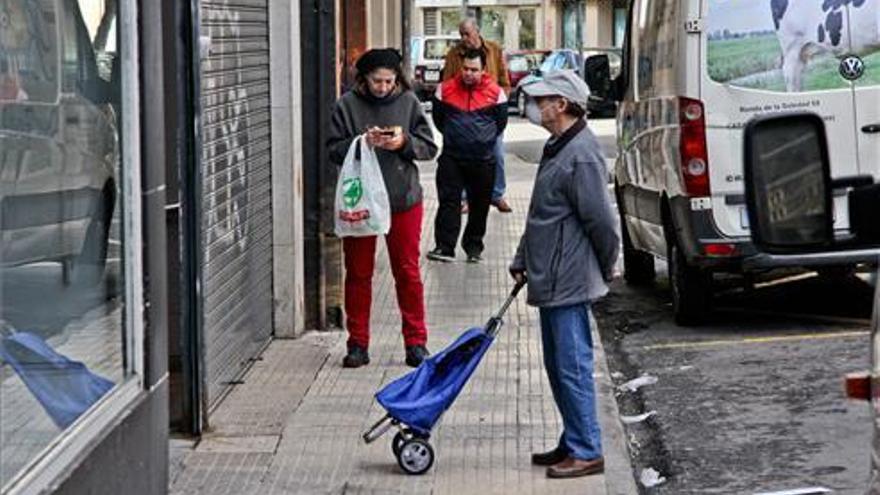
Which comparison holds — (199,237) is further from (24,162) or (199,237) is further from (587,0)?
(587,0)

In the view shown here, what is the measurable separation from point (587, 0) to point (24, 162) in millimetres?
53559

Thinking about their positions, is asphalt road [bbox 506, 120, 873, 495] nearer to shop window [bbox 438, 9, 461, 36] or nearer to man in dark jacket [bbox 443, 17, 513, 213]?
man in dark jacket [bbox 443, 17, 513, 213]

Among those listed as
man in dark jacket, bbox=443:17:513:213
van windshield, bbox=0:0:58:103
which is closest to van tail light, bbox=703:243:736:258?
man in dark jacket, bbox=443:17:513:213

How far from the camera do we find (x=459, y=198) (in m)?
13.8

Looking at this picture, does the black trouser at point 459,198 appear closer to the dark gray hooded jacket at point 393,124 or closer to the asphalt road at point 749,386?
the asphalt road at point 749,386

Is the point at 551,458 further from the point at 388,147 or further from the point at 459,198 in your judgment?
the point at 459,198

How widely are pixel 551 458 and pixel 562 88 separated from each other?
1529 millimetres

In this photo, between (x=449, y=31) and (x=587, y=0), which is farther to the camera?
(x=449, y=31)

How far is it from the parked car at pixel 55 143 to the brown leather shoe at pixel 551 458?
242 centimetres

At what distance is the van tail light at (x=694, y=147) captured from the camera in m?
9.90

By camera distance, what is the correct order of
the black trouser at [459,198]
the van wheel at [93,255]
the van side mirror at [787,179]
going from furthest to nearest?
the black trouser at [459,198]
the van wheel at [93,255]
the van side mirror at [787,179]

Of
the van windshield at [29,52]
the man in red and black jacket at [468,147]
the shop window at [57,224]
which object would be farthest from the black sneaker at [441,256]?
the van windshield at [29,52]

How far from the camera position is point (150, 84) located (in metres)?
5.78

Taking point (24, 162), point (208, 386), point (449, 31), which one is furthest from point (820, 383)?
point (449, 31)
